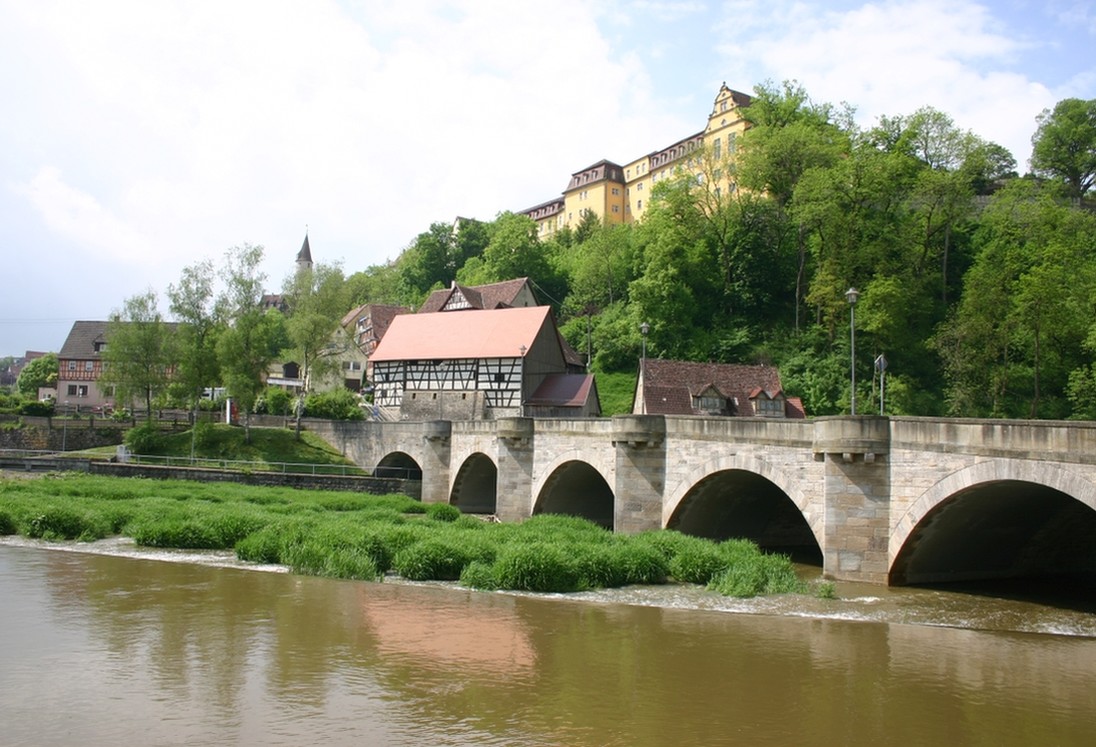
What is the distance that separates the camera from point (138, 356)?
5528 cm

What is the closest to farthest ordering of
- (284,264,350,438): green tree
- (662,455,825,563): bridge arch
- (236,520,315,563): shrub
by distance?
(236,520,315,563): shrub
(662,455,825,563): bridge arch
(284,264,350,438): green tree

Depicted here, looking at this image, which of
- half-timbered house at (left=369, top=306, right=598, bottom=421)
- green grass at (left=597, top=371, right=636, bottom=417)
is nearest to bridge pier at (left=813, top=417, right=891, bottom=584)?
half-timbered house at (left=369, top=306, right=598, bottom=421)

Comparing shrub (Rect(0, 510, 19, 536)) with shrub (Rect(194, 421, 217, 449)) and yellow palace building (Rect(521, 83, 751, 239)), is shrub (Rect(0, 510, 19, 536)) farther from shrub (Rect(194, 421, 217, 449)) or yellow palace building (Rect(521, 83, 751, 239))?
yellow palace building (Rect(521, 83, 751, 239))

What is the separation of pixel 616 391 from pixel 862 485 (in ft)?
134

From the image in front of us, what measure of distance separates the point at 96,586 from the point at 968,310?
4544 cm

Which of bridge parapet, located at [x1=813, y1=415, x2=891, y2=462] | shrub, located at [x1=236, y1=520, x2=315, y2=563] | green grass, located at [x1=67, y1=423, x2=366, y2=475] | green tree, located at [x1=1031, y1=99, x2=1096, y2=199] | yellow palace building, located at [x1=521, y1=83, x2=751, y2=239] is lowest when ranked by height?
shrub, located at [x1=236, y1=520, x2=315, y2=563]

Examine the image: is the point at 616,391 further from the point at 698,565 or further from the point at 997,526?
the point at 997,526

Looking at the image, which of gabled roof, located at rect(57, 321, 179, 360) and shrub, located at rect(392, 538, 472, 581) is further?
gabled roof, located at rect(57, 321, 179, 360)

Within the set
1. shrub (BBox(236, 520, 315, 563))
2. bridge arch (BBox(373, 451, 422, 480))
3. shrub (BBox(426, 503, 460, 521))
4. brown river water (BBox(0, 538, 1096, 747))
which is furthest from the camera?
bridge arch (BBox(373, 451, 422, 480))

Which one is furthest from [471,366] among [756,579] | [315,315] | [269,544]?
[756,579]

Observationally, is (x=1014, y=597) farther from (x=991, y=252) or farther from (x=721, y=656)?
(x=991, y=252)

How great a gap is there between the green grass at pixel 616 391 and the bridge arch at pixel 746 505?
998 inches

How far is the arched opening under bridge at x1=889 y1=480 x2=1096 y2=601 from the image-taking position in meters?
18.2

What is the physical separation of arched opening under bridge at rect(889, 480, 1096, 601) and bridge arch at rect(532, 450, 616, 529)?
1409 cm
